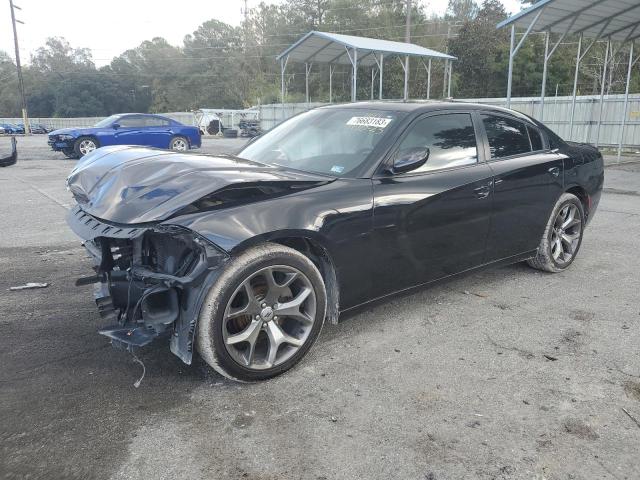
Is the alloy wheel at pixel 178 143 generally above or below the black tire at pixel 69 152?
above

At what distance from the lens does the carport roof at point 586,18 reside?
40.0 feet

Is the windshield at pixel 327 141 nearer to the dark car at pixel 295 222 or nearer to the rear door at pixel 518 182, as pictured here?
the dark car at pixel 295 222

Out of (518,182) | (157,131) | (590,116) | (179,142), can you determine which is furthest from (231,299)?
(590,116)

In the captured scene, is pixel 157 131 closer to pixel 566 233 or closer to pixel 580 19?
pixel 580 19

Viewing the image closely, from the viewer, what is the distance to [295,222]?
116 inches

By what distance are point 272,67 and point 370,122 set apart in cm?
6587

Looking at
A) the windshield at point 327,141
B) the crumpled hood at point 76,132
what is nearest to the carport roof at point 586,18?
the windshield at point 327,141

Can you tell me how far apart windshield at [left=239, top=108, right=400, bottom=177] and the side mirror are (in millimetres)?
221

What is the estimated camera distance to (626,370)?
123 inches

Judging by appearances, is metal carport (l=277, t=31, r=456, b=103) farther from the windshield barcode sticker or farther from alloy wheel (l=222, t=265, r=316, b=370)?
alloy wheel (l=222, t=265, r=316, b=370)

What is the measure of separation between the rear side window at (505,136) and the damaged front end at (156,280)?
8.52 feet

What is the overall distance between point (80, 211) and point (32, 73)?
3801 inches

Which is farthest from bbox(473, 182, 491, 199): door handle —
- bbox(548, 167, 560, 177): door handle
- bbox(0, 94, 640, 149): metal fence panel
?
bbox(0, 94, 640, 149): metal fence panel

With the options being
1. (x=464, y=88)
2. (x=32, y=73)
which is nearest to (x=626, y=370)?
(x=464, y=88)
